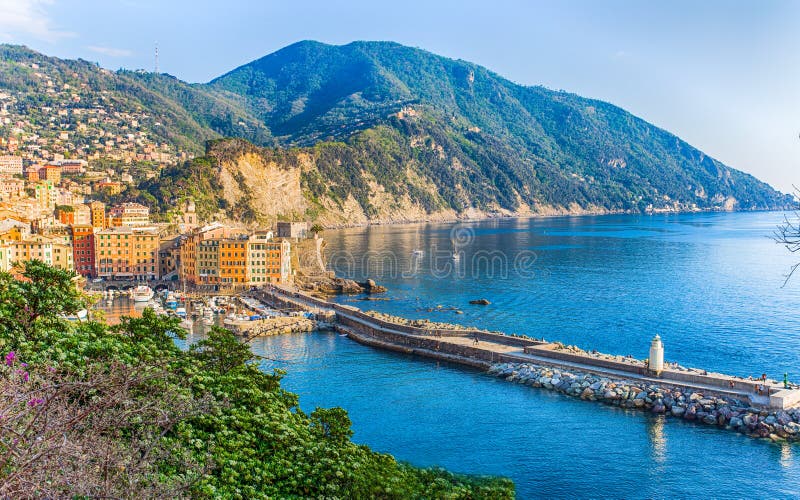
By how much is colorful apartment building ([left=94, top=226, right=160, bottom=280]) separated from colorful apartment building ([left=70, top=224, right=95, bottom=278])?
3.29 feet

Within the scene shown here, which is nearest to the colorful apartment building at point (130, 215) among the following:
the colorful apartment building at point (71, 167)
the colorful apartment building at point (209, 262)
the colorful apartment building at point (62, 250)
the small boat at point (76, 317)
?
the colorful apartment building at point (62, 250)

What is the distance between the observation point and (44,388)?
9.07 meters

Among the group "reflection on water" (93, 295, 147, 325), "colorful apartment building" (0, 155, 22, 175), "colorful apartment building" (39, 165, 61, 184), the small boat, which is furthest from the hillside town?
"colorful apartment building" (0, 155, 22, 175)

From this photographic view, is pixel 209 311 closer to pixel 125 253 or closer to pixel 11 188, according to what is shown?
pixel 125 253

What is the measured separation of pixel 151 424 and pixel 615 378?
25.4 meters

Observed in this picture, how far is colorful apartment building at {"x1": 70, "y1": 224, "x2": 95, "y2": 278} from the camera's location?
235 feet

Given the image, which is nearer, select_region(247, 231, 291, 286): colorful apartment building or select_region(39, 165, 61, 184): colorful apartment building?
select_region(247, 231, 291, 286): colorful apartment building

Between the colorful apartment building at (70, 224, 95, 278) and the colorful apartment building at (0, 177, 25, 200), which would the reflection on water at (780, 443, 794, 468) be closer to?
the colorful apartment building at (70, 224, 95, 278)

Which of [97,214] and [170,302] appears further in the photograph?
[97,214]

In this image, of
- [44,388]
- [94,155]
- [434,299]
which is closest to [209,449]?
[44,388]

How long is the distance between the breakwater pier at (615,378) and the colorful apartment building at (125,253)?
36.1 m

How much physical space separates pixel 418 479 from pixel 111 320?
4019 centimetres

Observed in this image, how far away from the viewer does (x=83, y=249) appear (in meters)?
72.3

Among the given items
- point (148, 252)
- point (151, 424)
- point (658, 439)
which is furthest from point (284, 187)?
point (151, 424)
